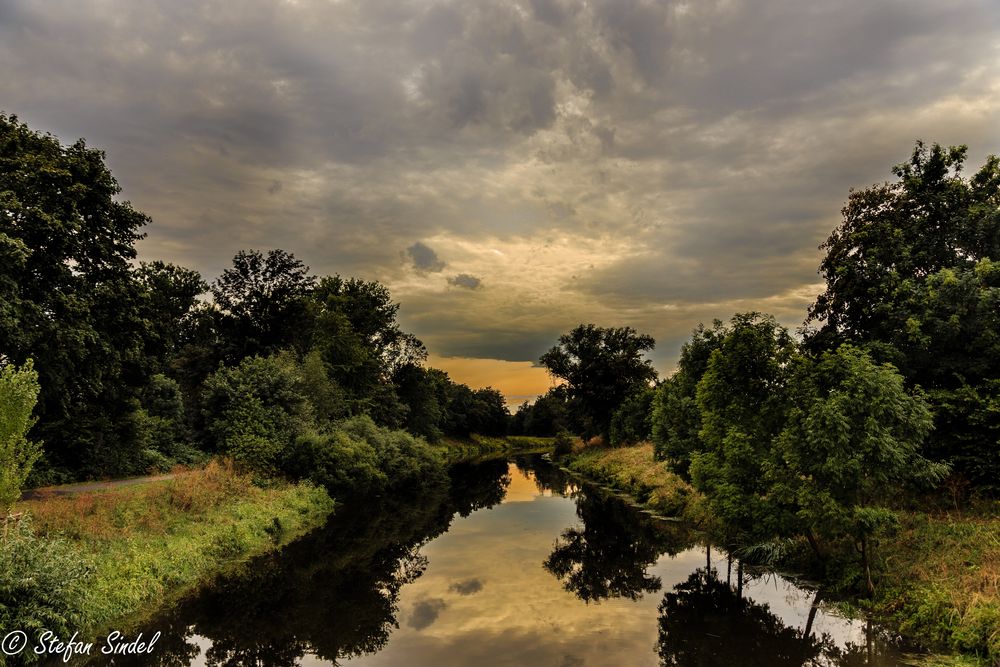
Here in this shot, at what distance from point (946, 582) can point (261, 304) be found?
5875cm

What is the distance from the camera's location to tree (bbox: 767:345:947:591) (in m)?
15.0

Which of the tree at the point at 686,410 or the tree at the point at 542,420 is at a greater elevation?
the tree at the point at 686,410

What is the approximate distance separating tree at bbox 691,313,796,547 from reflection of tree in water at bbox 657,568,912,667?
8.90 feet

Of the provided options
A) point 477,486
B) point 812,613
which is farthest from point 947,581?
point 477,486

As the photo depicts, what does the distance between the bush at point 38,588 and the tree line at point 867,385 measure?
1801cm

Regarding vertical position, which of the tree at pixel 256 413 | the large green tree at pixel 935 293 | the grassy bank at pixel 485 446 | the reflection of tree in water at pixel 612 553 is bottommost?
the grassy bank at pixel 485 446

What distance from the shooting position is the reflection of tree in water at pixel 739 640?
12789 mm

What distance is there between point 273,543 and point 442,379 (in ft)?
264

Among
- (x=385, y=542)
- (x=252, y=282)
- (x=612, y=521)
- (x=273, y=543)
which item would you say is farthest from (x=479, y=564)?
(x=252, y=282)

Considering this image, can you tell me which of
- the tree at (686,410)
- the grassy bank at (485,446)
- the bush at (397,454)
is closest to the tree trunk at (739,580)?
the tree at (686,410)

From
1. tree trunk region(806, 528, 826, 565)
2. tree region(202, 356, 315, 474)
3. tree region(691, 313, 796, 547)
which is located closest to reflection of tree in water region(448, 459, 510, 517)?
tree region(202, 356, 315, 474)

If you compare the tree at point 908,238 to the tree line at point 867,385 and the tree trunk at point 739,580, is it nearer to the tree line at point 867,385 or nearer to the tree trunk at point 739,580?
the tree line at point 867,385

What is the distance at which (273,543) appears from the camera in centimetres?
2459

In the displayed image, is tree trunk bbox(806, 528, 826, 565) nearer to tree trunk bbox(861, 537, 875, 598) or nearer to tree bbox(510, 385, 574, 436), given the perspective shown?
tree trunk bbox(861, 537, 875, 598)
